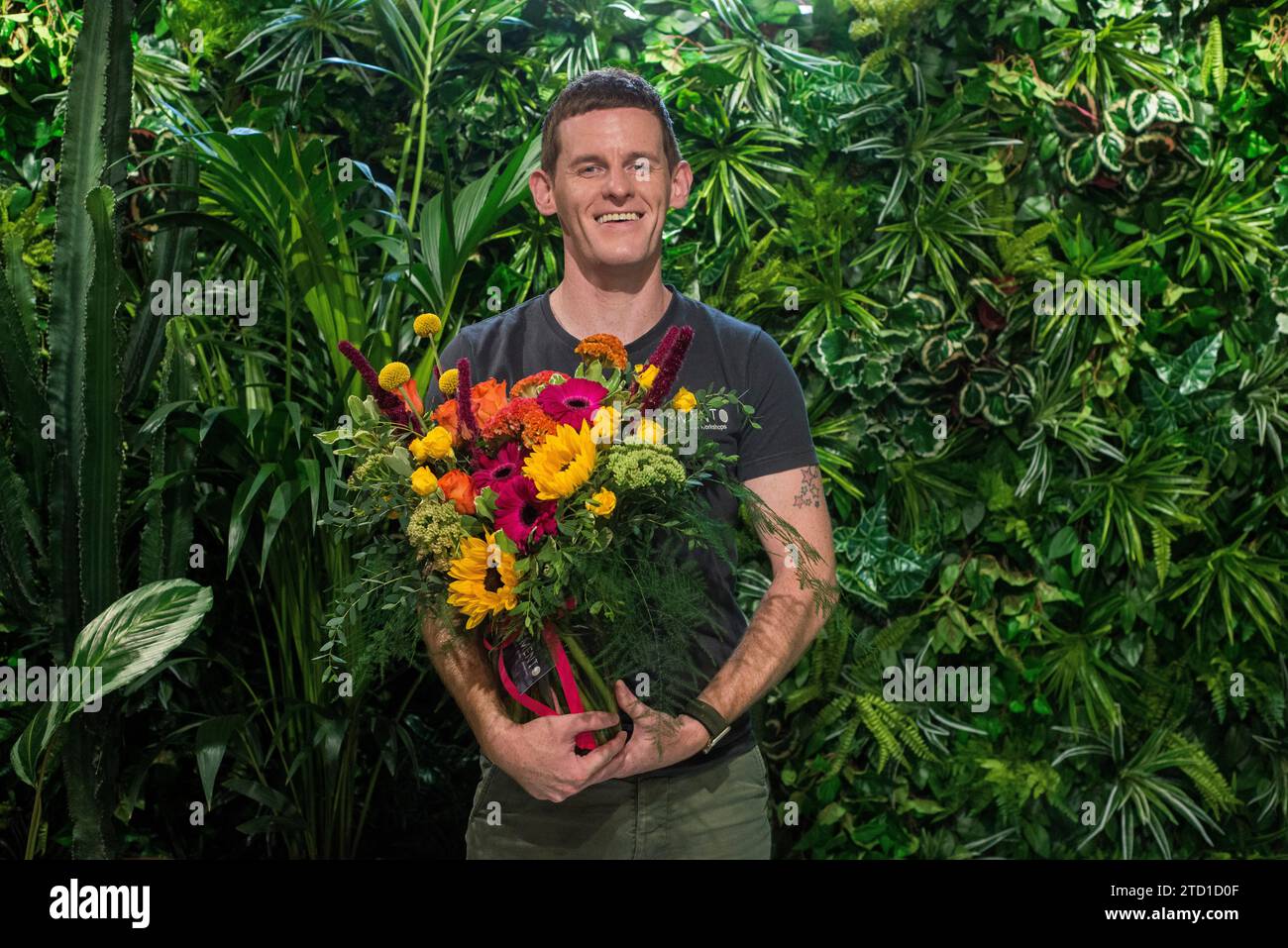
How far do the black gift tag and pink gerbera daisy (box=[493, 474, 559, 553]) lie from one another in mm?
139

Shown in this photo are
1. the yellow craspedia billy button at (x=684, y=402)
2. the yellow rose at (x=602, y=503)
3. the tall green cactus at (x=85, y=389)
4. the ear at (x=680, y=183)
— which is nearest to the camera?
the yellow rose at (x=602, y=503)

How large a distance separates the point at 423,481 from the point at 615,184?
22.7 inches

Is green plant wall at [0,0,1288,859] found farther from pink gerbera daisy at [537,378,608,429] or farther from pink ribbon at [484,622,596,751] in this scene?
pink gerbera daisy at [537,378,608,429]

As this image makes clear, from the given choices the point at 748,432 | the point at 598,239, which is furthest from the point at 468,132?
the point at 748,432

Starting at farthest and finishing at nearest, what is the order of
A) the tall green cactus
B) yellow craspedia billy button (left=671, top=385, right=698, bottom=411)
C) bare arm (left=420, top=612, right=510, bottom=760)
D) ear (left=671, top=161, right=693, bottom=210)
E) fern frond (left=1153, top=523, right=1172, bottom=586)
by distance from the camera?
fern frond (left=1153, top=523, right=1172, bottom=586) < the tall green cactus < ear (left=671, top=161, right=693, bottom=210) < bare arm (left=420, top=612, right=510, bottom=760) < yellow craspedia billy button (left=671, top=385, right=698, bottom=411)

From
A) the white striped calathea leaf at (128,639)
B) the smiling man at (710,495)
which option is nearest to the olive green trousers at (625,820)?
the smiling man at (710,495)

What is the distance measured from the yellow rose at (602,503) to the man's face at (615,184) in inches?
21.1

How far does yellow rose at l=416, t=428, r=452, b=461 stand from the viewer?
1287 millimetres

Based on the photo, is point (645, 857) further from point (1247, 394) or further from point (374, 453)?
point (1247, 394)

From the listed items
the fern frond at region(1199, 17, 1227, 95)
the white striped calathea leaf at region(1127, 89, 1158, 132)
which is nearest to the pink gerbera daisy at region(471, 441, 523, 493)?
the white striped calathea leaf at region(1127, 89, 1158, 132)

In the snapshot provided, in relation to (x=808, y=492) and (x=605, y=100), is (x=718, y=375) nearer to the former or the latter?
(x=808, y=492)

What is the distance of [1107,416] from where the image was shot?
2.57 meters

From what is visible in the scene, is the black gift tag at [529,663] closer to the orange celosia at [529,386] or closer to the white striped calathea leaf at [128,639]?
the orange celosia at [529,386]

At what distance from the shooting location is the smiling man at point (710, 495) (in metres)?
1.52
